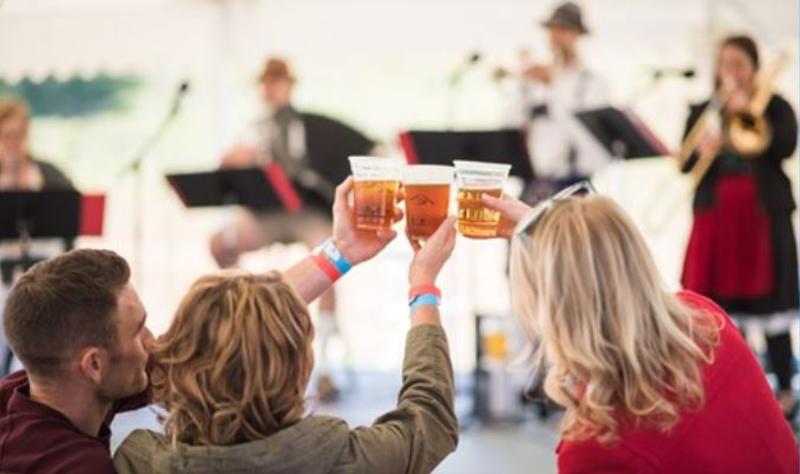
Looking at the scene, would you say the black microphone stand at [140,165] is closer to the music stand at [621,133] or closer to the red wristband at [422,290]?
the music stand at [621,133]

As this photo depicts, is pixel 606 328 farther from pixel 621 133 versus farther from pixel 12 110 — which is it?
pixel 12 110

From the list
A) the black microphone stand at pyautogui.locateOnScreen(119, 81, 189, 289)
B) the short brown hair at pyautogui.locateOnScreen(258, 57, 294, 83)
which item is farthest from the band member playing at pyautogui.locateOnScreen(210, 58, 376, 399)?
the black microphone stand at pyautogui.locateOnScreen(119, 81, 189, 289)

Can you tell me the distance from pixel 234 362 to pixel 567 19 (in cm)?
412

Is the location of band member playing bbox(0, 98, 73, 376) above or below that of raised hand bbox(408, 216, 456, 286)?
below

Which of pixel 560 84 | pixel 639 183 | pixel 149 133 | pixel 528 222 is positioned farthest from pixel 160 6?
pixel 528 222

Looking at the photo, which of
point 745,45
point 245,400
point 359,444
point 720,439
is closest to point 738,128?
point 745,45

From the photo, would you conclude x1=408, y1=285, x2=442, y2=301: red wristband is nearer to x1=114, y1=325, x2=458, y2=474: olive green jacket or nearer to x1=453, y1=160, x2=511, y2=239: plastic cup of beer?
x1=114, y1=325, x2=458, y2=474: olive green jacket

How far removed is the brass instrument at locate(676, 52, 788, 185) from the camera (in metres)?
5.05

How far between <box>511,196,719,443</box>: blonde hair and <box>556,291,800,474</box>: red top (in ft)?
0.08

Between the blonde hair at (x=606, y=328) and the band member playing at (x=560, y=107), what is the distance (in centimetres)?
360

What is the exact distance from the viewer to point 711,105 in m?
5.15

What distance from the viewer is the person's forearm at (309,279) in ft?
6.89

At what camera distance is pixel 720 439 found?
1.66 meters

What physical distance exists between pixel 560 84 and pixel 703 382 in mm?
3947
